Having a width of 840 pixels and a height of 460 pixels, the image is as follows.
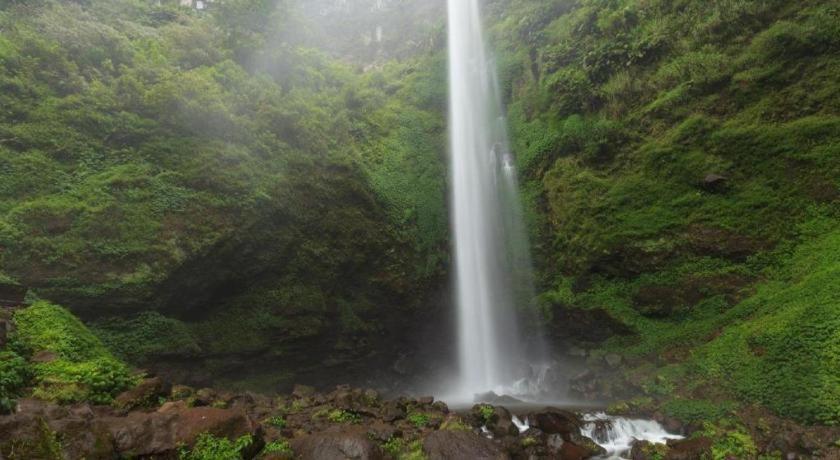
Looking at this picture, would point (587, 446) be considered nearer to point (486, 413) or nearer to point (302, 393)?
point (486, 413)

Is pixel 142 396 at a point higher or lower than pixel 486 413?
higher

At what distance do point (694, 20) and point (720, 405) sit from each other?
41.9 feet

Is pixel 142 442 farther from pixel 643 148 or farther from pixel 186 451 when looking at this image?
pixel 643 148

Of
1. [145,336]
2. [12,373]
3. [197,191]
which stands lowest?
[12,373]

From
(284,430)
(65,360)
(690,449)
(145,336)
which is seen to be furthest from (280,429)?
(690,449)

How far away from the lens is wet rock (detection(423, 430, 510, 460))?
752cm

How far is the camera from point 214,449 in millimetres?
6086

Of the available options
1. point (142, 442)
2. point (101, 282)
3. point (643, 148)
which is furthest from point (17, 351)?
point (643, 148)

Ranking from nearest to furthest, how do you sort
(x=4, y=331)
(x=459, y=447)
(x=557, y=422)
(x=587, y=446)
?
(x=4, y=331), (x=459, y=447), (x=587, y=446), (x=557, y=422)

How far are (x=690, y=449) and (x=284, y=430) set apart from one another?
25.6 feet

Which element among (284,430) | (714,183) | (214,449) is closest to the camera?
(214,449)

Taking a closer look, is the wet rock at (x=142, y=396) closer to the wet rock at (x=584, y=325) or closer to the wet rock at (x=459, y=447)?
the wet rock at (x=459, y=447)

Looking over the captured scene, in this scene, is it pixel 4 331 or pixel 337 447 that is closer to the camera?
pixel 337 447

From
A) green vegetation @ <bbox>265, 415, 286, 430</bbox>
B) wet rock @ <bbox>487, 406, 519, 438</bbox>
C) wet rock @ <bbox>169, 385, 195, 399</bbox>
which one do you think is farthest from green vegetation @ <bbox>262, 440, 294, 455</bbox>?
wet rock @ <bbox>487, 406, 519, 438</bbox>
